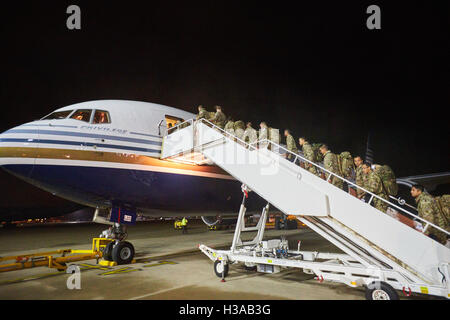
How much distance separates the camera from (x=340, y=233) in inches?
232

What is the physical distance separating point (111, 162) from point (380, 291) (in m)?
6.85

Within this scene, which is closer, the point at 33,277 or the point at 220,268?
the point at 220,268

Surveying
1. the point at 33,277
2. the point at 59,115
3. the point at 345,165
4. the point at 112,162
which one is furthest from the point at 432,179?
the point at 33,277

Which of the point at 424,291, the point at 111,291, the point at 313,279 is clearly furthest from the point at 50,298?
the point at 424,291

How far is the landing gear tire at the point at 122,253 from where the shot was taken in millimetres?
8875

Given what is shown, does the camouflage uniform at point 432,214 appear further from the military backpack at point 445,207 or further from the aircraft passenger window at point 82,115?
the aircraft passenger window at point 82,115

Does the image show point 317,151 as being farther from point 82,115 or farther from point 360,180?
point 82,115

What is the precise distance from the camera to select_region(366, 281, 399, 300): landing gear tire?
4.80 m

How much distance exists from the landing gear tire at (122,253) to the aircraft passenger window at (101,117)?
12.4ft

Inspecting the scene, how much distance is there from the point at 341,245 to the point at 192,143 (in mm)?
4406

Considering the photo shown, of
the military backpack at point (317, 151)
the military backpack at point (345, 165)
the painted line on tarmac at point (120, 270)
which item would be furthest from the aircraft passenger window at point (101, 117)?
the military backpack at point (345, 165)

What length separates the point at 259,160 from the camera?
6.52 metres

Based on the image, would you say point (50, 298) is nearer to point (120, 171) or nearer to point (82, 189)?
point (82, 189)

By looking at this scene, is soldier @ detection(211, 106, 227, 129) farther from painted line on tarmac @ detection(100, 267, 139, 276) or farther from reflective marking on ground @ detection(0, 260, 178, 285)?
painted line on tarmac @ detection(100, 267, 139, 276)
